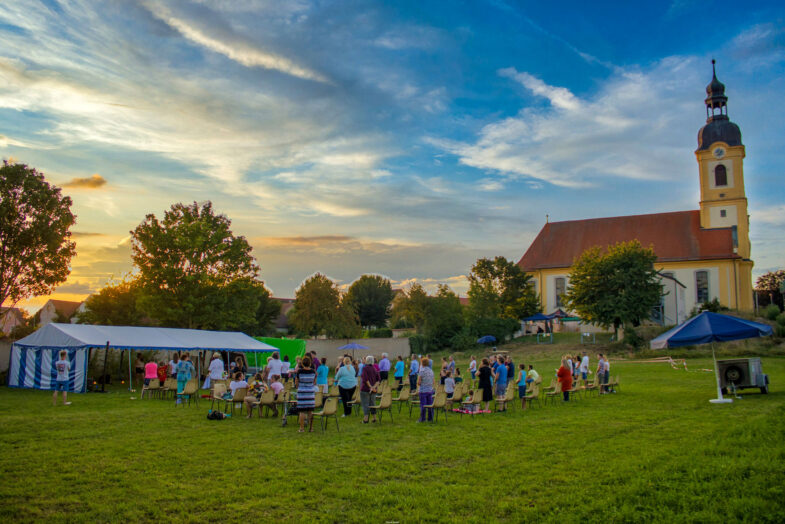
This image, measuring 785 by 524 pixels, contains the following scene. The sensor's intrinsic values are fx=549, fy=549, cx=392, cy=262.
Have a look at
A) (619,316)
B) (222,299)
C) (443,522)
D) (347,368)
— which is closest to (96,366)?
(222,299)

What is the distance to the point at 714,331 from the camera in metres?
13.7

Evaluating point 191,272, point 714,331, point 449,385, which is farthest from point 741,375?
point 191,272

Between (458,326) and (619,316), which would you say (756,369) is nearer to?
(619,316)

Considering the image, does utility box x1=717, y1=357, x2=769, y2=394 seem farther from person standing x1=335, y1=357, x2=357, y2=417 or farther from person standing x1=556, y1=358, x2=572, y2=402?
person standing x1=335, y1=357, x2=357, y2=417

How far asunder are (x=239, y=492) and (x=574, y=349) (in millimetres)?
32849

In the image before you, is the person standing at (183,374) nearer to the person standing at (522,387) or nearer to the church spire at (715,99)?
the person standing at (522,387)

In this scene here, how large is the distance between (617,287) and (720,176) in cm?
2202

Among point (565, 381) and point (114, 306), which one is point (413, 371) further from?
point (114, 306)

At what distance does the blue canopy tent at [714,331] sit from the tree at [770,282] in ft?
234

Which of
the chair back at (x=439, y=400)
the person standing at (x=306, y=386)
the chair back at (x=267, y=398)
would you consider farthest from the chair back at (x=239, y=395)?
the chair back at (x=439, y=400)

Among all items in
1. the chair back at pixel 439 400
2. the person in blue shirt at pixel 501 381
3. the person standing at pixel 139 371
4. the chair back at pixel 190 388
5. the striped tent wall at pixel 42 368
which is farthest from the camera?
the person standing at pixel 139 371

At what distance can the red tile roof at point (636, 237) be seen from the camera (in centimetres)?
5044

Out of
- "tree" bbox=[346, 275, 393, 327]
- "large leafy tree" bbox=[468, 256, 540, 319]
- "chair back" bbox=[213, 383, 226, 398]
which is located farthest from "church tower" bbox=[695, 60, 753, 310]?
"chair back" bbox=[213, 383, 226, 398]

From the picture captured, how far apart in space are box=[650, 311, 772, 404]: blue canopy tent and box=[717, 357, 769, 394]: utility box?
580 mm
